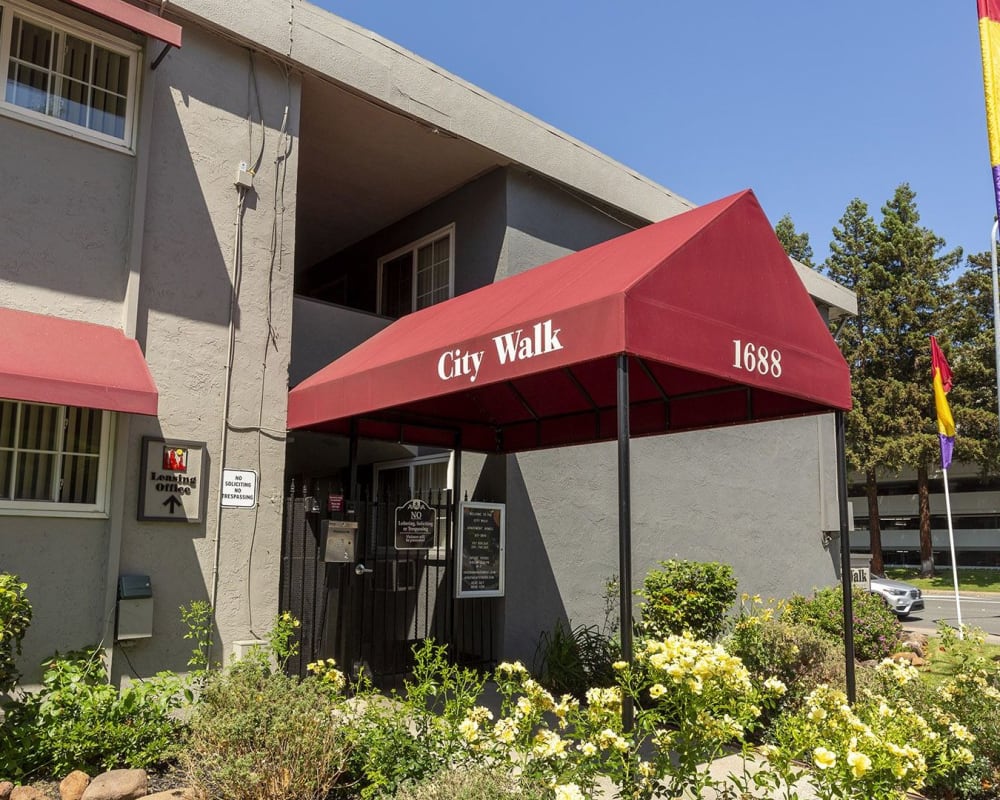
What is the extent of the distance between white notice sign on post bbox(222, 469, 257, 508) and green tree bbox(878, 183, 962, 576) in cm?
3079

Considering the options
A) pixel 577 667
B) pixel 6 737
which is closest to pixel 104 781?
pixel 6 737

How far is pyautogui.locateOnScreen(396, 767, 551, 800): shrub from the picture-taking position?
3980mm

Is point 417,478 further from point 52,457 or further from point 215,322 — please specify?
point 52,457

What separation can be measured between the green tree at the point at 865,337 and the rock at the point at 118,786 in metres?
31.9

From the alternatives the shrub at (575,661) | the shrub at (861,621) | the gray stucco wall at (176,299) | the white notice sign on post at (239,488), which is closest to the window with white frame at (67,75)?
the gray stucco wall at (176,299)

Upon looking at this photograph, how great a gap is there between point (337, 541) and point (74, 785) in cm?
340

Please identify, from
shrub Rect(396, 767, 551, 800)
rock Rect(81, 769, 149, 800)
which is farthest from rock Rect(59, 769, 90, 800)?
shrub Rect(396, 767, 551, 800)

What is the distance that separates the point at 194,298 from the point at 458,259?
4297 mm

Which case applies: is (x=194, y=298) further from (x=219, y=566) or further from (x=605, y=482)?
(x=605, y=482)

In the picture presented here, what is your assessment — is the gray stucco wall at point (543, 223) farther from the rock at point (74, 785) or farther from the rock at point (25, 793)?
the rock at point (25, 793)

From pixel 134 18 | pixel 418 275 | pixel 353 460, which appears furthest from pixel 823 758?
pixel 418 275

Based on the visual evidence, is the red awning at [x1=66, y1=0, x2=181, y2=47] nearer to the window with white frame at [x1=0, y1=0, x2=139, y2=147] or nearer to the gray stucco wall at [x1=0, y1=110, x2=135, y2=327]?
the window with white frame at [x1=0, y1=0, x2=139, y2=147]

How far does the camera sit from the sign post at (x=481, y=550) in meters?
9.20

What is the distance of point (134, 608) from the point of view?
6.79 meters
